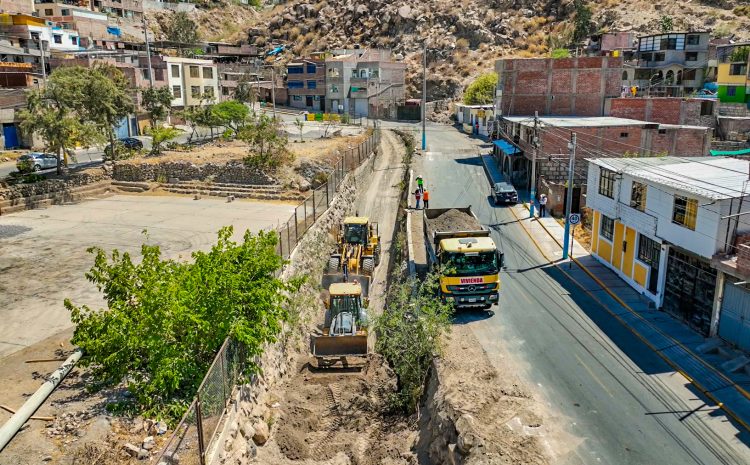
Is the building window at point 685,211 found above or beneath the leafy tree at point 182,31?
beneath

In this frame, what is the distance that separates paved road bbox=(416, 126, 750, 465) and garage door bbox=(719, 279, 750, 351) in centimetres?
286

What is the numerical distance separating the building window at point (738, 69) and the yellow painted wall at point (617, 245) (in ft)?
170

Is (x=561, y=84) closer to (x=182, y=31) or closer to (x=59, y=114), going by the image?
(x=59, y=114)

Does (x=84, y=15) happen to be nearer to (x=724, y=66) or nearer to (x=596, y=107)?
(x=596, y=107)

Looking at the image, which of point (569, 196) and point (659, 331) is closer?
point (659, 331)

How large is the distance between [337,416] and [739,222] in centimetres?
1603

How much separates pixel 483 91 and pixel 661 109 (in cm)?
3362

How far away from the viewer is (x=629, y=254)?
93.2 ft

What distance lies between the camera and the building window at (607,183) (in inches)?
1188

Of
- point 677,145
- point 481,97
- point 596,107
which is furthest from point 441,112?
point 677,145

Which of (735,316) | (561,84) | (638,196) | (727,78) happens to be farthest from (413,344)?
(727,78)

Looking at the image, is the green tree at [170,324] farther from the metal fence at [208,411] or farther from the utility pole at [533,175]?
the utility pole at [533,175]

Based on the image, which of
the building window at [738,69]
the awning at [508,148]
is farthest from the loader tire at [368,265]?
the building window at [738,69]

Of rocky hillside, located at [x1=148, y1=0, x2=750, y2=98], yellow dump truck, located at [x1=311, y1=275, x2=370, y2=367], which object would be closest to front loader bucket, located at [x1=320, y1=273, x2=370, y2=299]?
yellow dump truck, located at [x1=311, y1=275, x2=370, y2=367]
